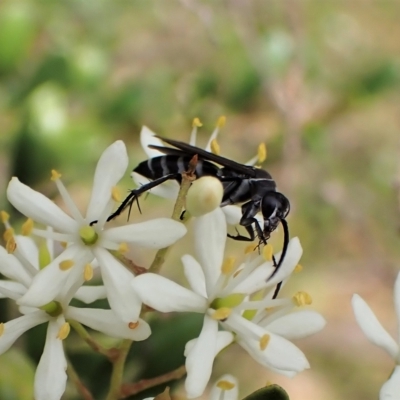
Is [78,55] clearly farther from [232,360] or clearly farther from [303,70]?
[232,360]

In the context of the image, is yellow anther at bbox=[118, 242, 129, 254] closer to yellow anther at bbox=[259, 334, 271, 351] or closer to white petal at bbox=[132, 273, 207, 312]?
white petal at bbox=[132, 273, 207, 312]

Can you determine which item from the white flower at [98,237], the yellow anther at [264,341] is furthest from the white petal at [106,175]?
the yellow anther at [264,341]

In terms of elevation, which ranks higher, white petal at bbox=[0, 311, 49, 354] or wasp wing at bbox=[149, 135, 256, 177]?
wasp wing at bbox=[149, 135, 256, 177]

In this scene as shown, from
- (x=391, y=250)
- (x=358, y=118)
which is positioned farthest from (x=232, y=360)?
(x=358, y=118)

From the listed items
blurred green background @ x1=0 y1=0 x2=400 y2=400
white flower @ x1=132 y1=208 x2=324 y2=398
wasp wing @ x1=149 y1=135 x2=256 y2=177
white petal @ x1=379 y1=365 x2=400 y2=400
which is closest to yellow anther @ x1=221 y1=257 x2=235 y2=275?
white flower @ x1=132 y1=208 x2=324 y2=398

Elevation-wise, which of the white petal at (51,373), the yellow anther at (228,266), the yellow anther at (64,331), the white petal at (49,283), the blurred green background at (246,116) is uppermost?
the blurred green background at (246,116)

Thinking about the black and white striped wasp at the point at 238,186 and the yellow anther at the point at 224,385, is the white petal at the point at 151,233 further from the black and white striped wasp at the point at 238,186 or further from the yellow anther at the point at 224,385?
the yellow anther at the point at 224,385

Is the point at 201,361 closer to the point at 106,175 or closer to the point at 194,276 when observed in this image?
the point at 194,276
